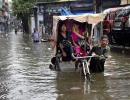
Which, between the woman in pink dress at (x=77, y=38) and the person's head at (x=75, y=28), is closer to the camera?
the woman in pink dress at (x=77, y=38)

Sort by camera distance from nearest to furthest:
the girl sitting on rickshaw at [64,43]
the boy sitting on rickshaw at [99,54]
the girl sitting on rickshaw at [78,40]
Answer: the boy sitting on rickshaw at [99,54], the girl sitting on rickshaw at [64,43], the girl sitting on rickshaw at [78,40]

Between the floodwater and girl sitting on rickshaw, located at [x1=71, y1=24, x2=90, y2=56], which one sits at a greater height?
girl sitting on rickshaw, located at [x1=71, y1=24, x2=90, y2=56]

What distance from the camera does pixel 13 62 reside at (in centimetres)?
2111

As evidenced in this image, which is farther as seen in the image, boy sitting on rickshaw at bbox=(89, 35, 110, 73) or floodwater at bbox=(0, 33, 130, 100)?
boy sitting on rickshaw at bbox=(89, 35, 110, 73)

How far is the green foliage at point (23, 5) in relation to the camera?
75.3 m

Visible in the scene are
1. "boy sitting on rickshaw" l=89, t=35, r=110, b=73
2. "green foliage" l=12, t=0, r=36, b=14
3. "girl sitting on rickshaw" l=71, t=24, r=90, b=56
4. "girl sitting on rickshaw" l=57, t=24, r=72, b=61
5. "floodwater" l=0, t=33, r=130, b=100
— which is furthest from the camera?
"green foliage" l=12, t=0, r=36, b=14

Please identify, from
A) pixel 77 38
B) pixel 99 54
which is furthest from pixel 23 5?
pixel 99 54

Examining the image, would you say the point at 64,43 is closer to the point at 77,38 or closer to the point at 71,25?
the point at 77,38

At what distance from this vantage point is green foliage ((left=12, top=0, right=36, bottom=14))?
7531 cm

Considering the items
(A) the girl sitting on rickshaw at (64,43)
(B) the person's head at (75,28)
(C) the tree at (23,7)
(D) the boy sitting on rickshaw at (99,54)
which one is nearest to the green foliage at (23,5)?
(C) the tree at (23,7)

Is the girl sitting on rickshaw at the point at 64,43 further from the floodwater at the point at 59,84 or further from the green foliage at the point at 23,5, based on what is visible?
the green foliage at the point at 23,5

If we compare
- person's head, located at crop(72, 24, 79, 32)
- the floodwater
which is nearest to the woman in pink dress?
person's head, located at crop(72, 24, 79, 32)

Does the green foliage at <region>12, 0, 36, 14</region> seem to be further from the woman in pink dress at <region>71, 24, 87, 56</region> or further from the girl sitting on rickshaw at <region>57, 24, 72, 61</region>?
the girl sitting on rickshaw at <region>57, 24, 72, 61</region>

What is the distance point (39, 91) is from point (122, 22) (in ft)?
52.2
